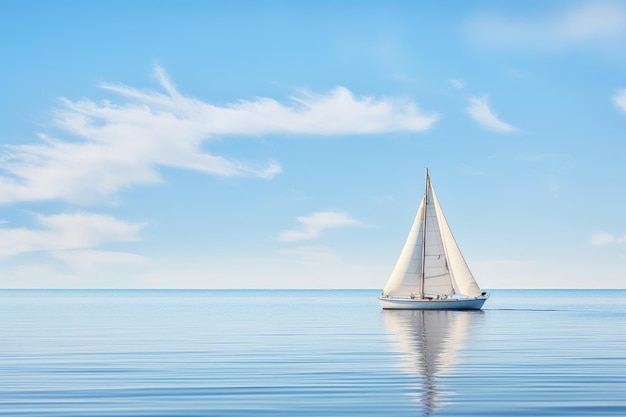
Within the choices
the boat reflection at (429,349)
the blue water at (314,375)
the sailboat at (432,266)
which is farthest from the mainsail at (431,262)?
the blue water at (314,375)

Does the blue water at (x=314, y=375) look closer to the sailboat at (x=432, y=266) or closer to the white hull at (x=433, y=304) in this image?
the white hull at (x=433, y=304)

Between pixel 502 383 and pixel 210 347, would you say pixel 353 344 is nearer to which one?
pixel 210 347

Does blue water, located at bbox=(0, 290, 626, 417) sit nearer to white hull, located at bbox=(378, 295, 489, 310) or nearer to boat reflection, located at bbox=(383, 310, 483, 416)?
boat reflection, located at bbox=(383, 310, 483, 416)

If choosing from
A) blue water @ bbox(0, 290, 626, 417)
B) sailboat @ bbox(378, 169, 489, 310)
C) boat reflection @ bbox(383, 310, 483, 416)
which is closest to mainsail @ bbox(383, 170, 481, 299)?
A: sailboat @ bbox(378, 169, 489, 310)

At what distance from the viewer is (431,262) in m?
108

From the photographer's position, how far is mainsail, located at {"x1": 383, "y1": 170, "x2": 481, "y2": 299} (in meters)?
108

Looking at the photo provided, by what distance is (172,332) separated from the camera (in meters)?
74.2

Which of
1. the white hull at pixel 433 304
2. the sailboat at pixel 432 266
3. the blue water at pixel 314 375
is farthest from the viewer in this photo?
the sailboat at pixel 432 266

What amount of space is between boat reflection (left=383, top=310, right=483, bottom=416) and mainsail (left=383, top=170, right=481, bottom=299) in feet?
35.8

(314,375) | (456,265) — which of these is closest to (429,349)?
(314,375)

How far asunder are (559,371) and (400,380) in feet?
27.1

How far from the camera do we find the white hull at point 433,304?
347 ft

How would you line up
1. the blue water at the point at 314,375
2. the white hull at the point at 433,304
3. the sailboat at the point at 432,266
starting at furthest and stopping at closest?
1. the sailboat at the point at 432,266
2. the white hull at the point at 433,304
3. the blue water at the point at 314,375

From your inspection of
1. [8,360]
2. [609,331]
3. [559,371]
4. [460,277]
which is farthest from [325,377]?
[460,277]
